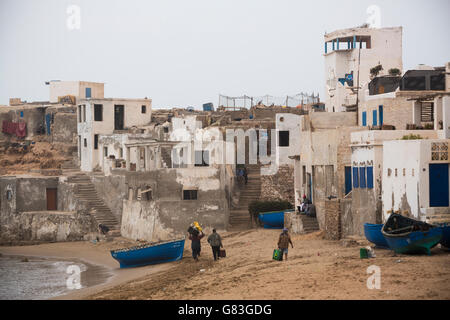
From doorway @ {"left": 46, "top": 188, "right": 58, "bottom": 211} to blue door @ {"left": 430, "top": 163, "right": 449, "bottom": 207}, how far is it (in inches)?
1095

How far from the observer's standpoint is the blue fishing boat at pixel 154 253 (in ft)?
105

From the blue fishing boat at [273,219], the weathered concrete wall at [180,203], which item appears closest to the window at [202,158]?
the weathered concrete wall at [180,203]

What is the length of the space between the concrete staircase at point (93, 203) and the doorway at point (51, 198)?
4.60ft

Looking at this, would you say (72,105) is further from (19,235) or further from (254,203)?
(254,203)

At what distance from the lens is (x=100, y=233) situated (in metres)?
42.8

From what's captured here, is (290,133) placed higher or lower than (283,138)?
higher

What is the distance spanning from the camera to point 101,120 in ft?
182

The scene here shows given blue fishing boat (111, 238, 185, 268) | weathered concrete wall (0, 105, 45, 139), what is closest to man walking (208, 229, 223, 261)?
blue fishing boat (111, 238, 185, 268)

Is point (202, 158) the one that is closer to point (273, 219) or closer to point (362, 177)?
point (273, 219)

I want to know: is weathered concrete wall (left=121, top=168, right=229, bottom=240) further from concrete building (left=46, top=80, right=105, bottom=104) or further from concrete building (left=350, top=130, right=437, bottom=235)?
concrete building (left=46, top=80, right=105, bottom=104)

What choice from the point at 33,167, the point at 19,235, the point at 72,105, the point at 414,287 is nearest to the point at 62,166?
the point at 33,167

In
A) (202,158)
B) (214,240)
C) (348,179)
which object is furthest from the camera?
(202,158)

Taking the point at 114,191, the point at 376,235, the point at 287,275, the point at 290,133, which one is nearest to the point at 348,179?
the point at 376,235

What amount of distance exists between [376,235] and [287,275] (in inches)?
158
